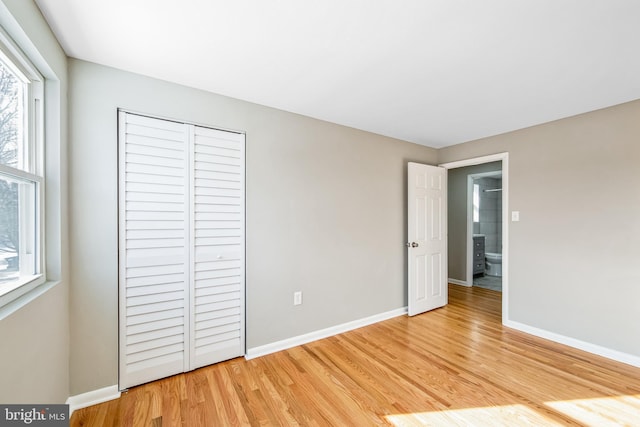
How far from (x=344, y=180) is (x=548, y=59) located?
1.86 m

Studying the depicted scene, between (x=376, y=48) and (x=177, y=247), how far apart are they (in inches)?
78.9

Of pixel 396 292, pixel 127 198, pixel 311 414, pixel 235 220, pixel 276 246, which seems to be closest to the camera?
pixel 311 414

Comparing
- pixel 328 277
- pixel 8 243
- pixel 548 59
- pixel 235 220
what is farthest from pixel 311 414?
pixel 548 59

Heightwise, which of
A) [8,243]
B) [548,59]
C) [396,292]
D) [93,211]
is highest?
[548,59]

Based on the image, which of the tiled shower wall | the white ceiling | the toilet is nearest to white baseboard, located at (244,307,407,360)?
the white ceiling

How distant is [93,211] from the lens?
1803mm

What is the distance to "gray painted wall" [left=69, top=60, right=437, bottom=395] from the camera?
1787mm

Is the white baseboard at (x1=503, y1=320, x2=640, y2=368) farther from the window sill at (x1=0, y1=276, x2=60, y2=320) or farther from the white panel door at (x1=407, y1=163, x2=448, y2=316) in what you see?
the window sill at (x1=0, y1=276, x2=60, y2=320)

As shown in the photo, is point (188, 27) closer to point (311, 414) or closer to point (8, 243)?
point (8, 243)

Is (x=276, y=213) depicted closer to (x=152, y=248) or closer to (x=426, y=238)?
(x=152, y=248)

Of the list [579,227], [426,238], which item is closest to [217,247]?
[426,238]

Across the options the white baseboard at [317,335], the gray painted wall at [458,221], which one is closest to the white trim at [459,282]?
the gray painted wall at [458,221]

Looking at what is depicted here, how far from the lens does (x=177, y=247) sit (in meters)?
2.10

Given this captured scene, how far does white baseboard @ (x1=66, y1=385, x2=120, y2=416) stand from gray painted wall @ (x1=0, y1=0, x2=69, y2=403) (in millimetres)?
82
